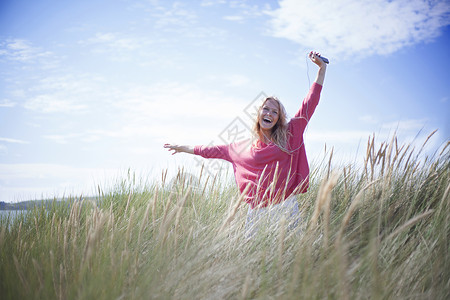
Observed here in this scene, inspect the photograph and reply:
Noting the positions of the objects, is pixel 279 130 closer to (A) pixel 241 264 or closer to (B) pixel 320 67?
(B) pixel 320 67

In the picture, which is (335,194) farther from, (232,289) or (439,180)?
(232,289)

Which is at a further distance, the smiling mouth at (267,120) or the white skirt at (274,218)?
the smiling mouth at (267,120)

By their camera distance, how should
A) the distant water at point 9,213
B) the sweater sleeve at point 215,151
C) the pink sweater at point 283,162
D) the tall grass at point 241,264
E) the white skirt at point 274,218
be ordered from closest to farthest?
the tall grass at point 241,264 < the white skirt at point 274,218 < the pink sweater at point 283,162 < the sweater sleeve at point 215,151 < the distant water at point 9,213

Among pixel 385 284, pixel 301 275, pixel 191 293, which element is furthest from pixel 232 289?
pixel 385 284

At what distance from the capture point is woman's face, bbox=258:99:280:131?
3.07 metres

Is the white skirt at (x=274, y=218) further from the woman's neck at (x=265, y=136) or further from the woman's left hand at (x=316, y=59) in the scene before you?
the woman's left hand at (x=316, y=59)

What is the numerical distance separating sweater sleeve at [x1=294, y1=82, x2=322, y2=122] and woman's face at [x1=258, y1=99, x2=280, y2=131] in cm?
24

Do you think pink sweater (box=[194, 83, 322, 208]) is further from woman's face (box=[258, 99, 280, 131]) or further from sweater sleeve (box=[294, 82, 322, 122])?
woman's face (box=[258, 99, 280, 131])

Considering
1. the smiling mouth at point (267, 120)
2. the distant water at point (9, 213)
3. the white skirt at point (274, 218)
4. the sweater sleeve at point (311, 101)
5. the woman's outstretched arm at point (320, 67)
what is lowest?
the distant water at point (9, 213)

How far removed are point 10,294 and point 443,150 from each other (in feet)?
11.6

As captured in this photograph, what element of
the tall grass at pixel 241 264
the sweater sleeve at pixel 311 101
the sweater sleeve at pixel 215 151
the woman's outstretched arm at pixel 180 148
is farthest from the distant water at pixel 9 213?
the sweater sleeve at pixel 311 101

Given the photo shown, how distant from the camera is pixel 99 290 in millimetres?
1423

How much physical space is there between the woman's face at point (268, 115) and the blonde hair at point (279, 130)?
40 mm

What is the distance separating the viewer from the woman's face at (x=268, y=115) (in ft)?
10.1
